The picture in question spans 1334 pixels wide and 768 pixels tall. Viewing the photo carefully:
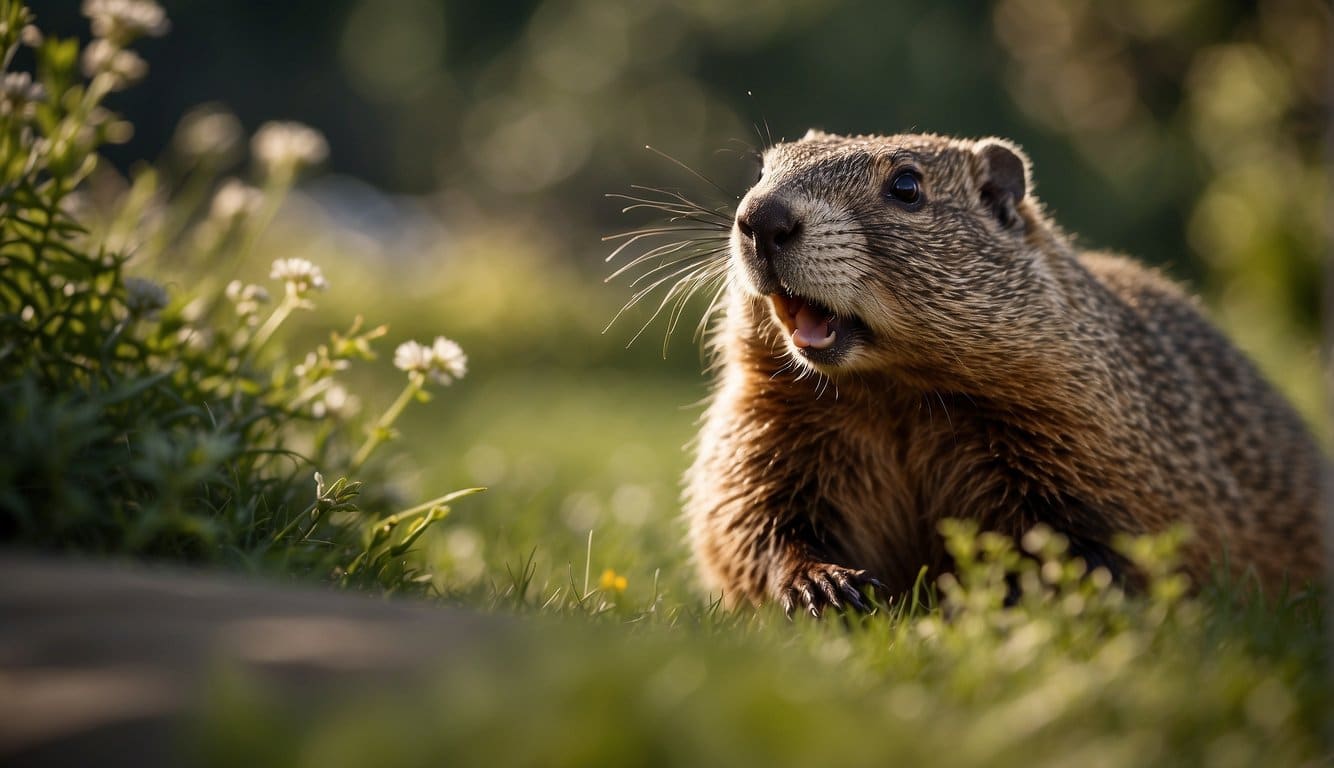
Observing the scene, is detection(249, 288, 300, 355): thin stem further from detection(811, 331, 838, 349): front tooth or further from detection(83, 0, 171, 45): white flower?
detection(811, 331, 838, 349): front tooth

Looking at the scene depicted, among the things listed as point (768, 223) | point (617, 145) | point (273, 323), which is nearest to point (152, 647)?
point (768, 223)

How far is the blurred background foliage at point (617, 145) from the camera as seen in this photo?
7.77m

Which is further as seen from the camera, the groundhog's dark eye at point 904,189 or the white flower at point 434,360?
the groundhog's dark eye at point 904,189

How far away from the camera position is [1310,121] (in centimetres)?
A: 1009

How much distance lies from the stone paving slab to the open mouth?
4.87ft

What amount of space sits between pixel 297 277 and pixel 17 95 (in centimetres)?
90

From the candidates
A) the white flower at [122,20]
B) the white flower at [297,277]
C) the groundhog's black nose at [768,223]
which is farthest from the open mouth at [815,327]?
the white flower at [122,20]

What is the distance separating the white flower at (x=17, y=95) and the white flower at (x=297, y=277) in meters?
0.78

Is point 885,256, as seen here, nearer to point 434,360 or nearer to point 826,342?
point 826,342

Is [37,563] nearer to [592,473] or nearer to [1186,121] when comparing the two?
[592,473]

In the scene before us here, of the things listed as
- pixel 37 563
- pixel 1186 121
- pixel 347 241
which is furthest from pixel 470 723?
pixel 1186 121

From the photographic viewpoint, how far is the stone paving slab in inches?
59.1

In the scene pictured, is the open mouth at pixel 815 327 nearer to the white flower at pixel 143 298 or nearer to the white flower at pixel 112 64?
the white flower at pixel 143 298

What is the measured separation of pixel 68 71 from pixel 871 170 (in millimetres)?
2415
